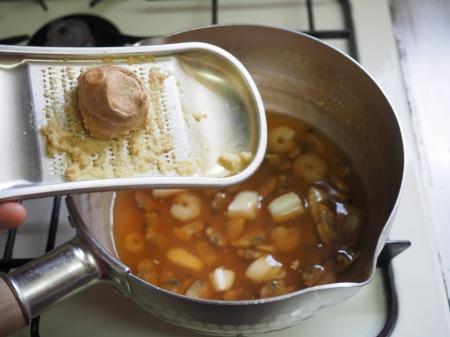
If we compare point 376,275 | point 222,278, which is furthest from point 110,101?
point 376,275

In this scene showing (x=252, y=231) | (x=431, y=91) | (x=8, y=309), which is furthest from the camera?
(x=431, y=91)

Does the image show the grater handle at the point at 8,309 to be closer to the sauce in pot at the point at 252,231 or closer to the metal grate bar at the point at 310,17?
the sauce in pot at the point at 252,231

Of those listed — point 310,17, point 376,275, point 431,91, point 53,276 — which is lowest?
point 376,275

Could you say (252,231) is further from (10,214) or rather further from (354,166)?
(10,214)

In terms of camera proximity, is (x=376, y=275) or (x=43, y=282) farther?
(x=376, y=275)

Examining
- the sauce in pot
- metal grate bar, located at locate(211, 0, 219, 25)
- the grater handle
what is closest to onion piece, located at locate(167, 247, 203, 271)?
the sauce in pot

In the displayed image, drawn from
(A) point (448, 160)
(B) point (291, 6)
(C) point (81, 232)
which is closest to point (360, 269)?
(A) point (448, 160)

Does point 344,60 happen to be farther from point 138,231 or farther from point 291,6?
point 138,231

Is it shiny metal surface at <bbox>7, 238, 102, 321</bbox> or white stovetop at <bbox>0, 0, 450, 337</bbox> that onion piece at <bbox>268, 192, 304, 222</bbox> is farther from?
shiny metal surface at <bbox>7, 238, 102, 321</bbox>
